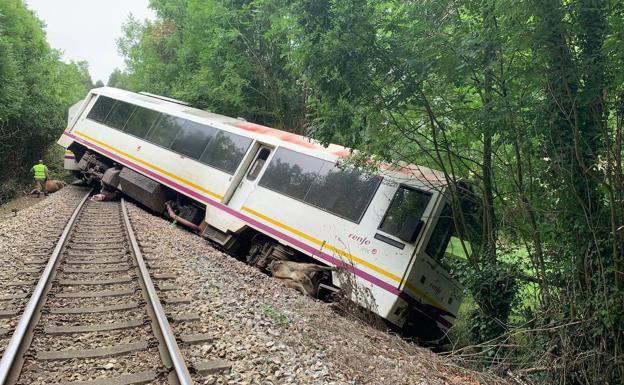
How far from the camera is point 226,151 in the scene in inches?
416

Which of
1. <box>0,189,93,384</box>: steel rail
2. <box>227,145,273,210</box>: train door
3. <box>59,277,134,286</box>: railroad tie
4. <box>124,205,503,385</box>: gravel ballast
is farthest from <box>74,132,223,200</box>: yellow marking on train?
<box>59,277,134,286</box>: railroad tie

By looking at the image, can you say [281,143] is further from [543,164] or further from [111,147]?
[111,147]

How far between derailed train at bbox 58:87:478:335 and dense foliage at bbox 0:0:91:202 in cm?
681

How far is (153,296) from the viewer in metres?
5.20

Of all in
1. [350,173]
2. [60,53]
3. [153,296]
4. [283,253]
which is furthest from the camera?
[60,53]

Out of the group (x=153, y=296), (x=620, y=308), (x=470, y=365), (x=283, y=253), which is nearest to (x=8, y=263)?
(x=153, y=296)

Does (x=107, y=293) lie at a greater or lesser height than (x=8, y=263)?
greater

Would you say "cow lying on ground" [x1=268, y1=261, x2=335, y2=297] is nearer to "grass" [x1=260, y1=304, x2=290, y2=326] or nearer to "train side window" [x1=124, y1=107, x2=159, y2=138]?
"grass" [x1=260, y1=304, x2=290, y2=326]

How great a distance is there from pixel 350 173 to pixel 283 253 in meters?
2.00

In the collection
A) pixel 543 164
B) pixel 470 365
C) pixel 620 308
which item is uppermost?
pixel 543 164

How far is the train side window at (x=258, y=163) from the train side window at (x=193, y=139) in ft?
5.36

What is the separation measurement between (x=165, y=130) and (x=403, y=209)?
729 cm

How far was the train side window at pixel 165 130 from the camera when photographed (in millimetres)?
11914

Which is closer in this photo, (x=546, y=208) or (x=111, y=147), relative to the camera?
(x=546, y=208)
